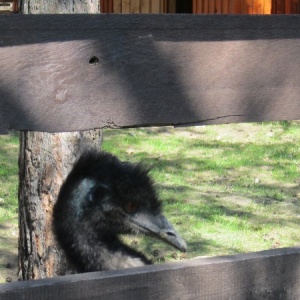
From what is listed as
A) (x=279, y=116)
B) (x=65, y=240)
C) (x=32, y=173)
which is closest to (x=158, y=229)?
(x=65, y=240)

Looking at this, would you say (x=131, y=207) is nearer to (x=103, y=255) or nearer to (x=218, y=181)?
(x=103, y=255)

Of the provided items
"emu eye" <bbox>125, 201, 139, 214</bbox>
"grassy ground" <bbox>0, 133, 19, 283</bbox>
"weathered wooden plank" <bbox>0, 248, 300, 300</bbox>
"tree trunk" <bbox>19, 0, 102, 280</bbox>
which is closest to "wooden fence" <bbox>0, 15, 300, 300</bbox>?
"weathered wooden plank" <bbox>0, 248, 300, 300</bbox>

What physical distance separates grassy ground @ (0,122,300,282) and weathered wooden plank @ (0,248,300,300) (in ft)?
9.33

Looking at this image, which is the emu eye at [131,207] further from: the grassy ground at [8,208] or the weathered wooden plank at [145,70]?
the grassy ground at [8,208]

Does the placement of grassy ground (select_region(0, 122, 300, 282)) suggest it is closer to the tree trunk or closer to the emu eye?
the tree trunk

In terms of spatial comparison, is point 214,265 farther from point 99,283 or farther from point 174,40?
point 174,40

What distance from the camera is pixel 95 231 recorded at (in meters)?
3.04

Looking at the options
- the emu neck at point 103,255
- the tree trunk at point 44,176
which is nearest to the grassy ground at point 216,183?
the tree trunk at point 44,176

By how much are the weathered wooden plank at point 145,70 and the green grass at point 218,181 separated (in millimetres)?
3870

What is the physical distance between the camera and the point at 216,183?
8.35 m

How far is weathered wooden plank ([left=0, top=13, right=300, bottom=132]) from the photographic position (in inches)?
73.9

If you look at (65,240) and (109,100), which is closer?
(109,100)

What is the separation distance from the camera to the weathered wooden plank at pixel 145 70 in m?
1.88

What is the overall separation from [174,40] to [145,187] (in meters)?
1.05
